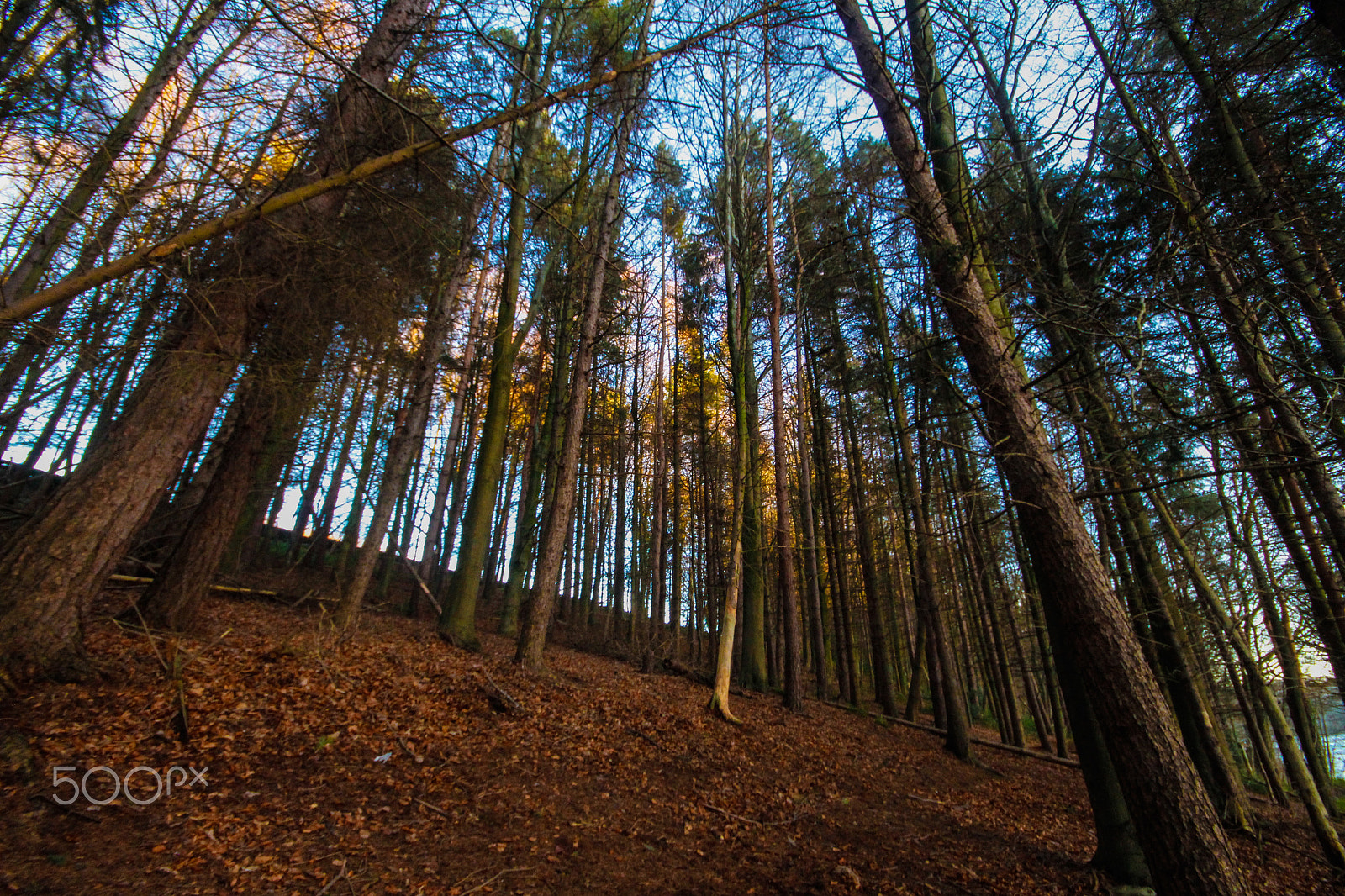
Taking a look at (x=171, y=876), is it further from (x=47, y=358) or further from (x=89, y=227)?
(x=47, y=358)

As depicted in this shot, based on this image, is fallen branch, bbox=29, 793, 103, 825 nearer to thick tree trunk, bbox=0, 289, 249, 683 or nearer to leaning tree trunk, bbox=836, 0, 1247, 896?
thick tree trunk, bbox=0, 289, 249, 683

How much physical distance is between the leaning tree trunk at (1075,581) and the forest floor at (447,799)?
1535 millimetres

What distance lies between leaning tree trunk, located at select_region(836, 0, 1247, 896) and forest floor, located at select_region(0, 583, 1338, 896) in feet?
5.04

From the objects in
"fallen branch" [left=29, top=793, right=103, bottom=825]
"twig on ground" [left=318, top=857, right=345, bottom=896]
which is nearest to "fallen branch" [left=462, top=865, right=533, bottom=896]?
"twig on ground" [left=318, top=857, right=345, bottom=896]

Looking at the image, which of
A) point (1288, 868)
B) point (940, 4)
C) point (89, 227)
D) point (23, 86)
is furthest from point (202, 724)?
point (1288, 868)

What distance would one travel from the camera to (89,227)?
2586 millimetres

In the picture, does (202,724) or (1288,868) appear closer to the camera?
(202,724)

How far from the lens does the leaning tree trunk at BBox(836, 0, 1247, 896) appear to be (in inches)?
99.9

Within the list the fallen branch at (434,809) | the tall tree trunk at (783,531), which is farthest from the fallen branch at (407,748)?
the tall tree trunk at (783,531)

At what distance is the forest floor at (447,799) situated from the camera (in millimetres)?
2494

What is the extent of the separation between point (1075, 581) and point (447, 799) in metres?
4.27

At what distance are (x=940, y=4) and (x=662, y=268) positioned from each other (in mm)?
12183

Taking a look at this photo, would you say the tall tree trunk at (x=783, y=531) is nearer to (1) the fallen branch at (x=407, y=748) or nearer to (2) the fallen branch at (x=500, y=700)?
(2) the fallen branch at (x=500, y=700)

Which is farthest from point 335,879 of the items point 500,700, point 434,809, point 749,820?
point 749,820
